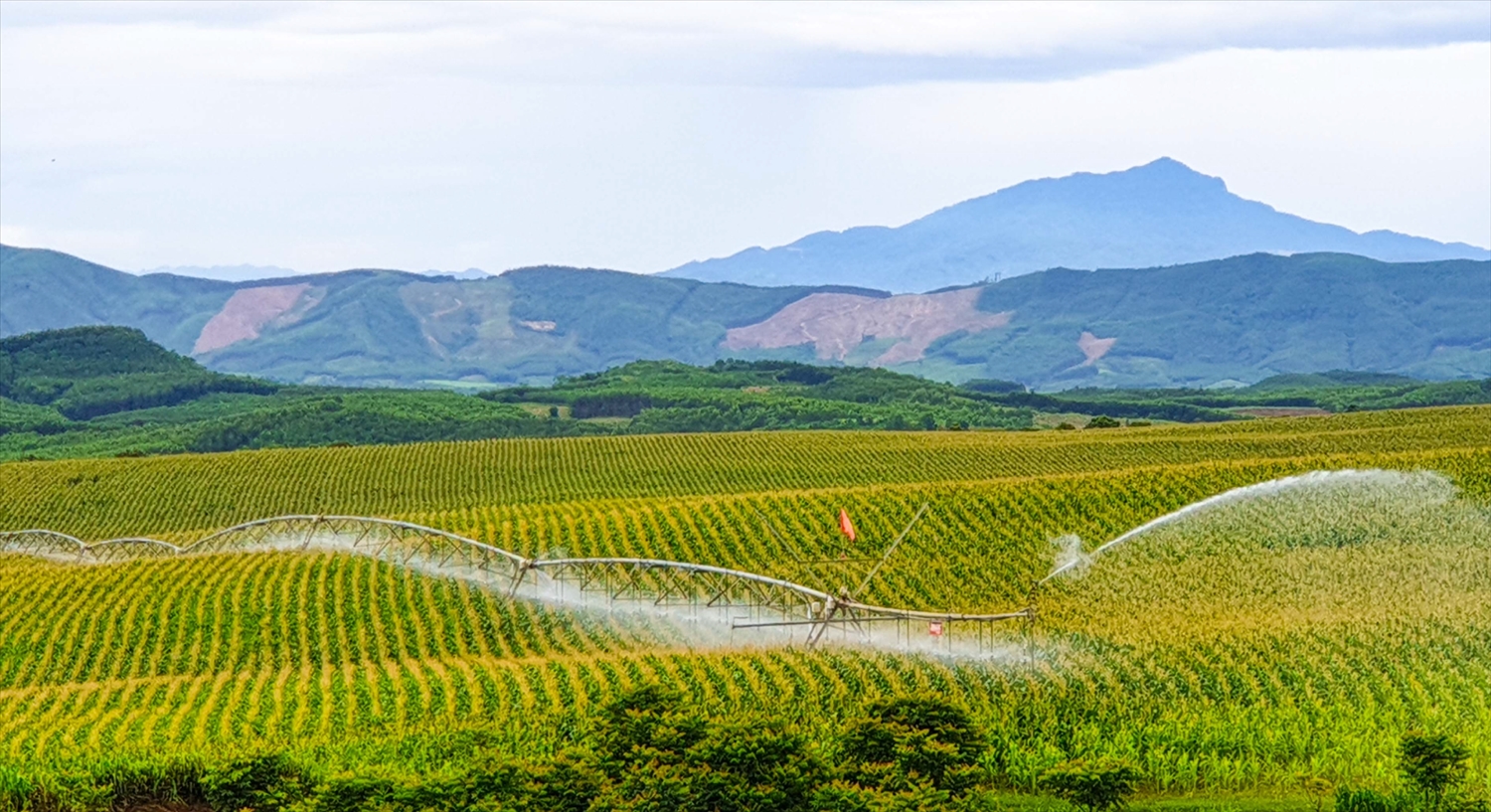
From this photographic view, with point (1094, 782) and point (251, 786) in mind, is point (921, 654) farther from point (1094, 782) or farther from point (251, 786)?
point (251, 786)

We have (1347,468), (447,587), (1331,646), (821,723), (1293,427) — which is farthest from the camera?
(1293,427)

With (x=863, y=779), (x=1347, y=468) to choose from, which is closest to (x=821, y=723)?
(x=863, y=779)

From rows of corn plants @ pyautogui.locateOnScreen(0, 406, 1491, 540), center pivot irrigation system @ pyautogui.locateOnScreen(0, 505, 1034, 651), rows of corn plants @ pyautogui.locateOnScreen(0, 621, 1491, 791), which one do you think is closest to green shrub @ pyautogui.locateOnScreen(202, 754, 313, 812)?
rows of corn plants @ pyautogui.locateOnScreen(0, 621, 1491, 791)

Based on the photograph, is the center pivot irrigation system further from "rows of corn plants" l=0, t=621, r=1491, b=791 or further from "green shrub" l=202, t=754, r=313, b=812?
"green shrub" l=202, t=754, r=313, b=812

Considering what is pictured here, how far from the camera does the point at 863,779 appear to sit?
3950 centimetres

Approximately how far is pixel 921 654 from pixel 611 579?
20.2 m

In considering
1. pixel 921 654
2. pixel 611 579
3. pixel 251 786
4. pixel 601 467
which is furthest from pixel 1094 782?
pixel 601 467

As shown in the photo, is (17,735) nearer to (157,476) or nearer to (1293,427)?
(157,476)

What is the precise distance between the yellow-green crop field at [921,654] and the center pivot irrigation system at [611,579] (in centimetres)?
135

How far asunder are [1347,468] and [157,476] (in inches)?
3413

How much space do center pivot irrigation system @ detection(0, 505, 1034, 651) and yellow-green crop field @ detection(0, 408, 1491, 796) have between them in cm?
135

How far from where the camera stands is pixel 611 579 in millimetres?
70750

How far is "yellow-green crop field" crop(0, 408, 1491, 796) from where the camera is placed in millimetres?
45688

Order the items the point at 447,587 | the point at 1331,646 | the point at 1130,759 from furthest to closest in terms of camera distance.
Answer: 1. the point at 447,587
2. the point at 1331,646
3. the point at 1130,759
